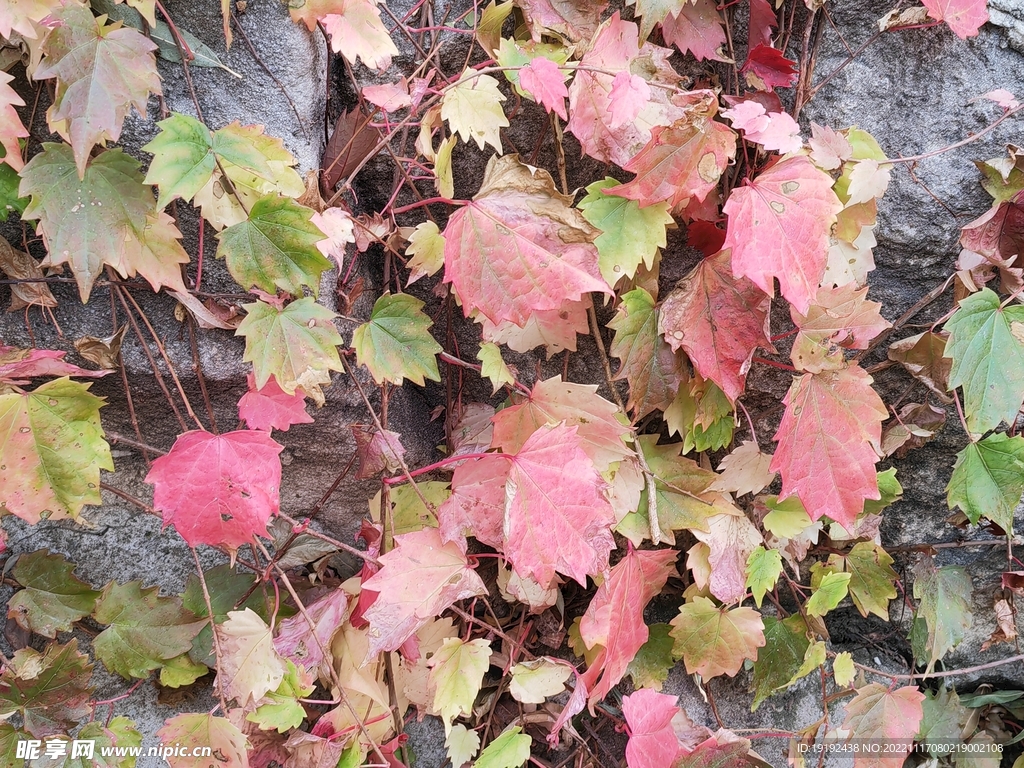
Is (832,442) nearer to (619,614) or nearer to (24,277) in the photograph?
(619,614)

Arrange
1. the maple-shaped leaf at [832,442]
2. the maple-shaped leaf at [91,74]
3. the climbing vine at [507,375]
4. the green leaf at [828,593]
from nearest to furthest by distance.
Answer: the maple-shaped leaf at [91,74], the climbing vine at [507,375], the maple-shaped leaf at [832,442], the green leaf at [828,593]

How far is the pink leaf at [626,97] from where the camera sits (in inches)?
36.6

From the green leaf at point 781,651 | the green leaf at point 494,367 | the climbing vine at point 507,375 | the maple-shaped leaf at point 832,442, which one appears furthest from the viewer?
the green leaf at point 781,651

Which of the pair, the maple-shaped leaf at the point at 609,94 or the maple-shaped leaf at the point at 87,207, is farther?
the maple-shaped leaf at the point at 609,94

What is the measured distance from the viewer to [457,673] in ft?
3.37

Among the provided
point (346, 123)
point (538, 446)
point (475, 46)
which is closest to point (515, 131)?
point (475, 46)

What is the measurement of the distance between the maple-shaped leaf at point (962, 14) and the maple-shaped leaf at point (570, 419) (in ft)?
2.76

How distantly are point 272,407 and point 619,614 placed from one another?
680mm

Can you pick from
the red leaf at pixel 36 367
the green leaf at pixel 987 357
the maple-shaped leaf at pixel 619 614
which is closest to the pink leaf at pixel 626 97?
the green leaf at pixel 987 357

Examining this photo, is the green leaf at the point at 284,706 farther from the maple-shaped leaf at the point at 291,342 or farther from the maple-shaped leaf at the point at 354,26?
the maple-shaped leaf at the point at 354,26

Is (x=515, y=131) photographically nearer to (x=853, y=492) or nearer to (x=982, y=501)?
(x=853, y=492)

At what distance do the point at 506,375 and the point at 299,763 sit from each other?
72 centimetres

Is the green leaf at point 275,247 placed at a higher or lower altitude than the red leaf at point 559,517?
higher

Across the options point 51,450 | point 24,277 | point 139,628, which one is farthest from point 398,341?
point 139,628
